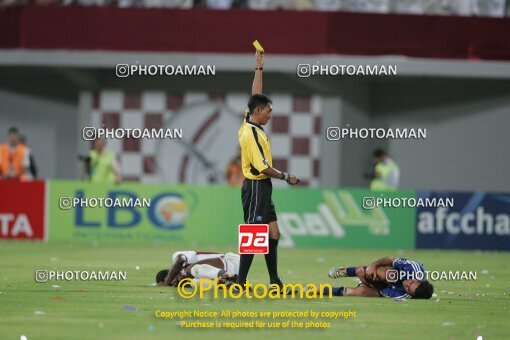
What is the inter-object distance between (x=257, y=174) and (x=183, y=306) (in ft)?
5.56

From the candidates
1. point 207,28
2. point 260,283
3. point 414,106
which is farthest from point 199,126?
point 260,283

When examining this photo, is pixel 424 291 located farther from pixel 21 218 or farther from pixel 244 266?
pixel 21 218

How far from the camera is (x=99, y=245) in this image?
2025 centimetres

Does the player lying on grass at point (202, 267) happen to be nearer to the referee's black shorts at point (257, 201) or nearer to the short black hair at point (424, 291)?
the referee's black shorts at point (257, 201)

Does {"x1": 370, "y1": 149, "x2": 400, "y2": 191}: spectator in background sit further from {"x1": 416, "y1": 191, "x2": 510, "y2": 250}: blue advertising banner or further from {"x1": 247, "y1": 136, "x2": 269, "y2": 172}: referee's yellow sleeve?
{"x1": 247, "y1": 136, "x2": 269, "y2": 172}: referee's yellow sleeve

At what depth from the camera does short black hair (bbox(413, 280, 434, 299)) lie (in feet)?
39.1

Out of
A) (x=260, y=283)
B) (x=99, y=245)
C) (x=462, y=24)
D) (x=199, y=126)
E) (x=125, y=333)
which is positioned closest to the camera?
(x=125, y=333)

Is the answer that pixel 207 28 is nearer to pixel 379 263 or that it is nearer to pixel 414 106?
pixel 414 106

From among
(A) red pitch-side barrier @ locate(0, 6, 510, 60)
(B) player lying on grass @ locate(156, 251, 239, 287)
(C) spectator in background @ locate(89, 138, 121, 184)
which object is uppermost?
(A) red pitch-side barrier @ locate(0, 6, 510, 60)

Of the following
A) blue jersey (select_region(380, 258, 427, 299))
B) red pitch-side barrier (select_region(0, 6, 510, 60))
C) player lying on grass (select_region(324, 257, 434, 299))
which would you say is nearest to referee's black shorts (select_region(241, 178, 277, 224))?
player lying on grass (select_region(324, 257, 434, 299))

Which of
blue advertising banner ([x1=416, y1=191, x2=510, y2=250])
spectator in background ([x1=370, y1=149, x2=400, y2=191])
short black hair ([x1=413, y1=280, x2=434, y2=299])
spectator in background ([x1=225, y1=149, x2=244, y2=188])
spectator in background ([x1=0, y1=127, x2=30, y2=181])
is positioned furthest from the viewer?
spectator in background ([x1=225, y1=149, x2=244, y2=188])

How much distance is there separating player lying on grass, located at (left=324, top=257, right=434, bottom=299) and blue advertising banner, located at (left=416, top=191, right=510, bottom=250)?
876 centimetres

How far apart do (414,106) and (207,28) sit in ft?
16.9

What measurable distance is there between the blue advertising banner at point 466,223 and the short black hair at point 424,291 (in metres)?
8.86
